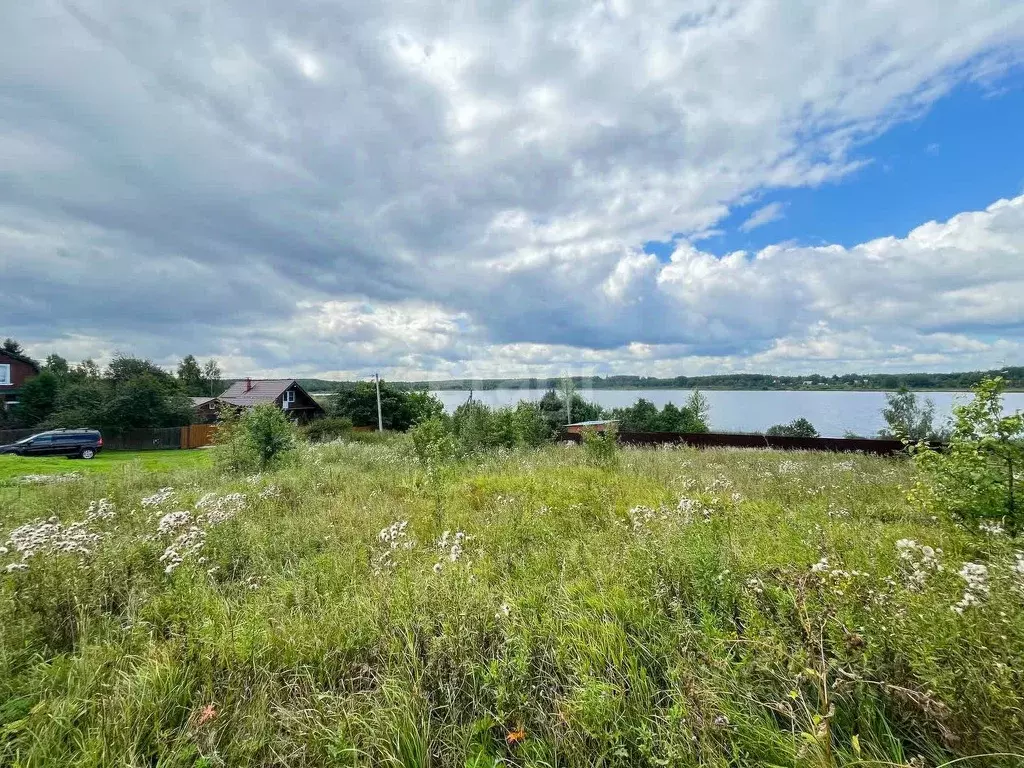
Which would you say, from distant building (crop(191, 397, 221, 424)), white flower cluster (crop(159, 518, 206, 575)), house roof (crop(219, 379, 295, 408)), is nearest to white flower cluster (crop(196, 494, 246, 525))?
white flower cluster (crop(159, 518, 206, 575))

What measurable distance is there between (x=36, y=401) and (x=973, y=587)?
5247 cm

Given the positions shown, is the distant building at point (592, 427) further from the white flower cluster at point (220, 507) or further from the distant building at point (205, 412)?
the distant building at point (205, 412)

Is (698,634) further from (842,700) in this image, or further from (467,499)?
(467,499)

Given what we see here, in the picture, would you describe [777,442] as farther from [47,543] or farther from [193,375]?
[193,375]

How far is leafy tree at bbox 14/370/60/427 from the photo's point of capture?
33656 millimetres

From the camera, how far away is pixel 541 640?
9.30 feet

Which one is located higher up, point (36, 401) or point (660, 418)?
point (36, 401)

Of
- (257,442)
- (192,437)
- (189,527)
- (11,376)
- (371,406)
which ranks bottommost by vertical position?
(192,437)

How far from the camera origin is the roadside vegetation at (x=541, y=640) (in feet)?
6.68

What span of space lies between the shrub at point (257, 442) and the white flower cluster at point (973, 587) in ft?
42.4

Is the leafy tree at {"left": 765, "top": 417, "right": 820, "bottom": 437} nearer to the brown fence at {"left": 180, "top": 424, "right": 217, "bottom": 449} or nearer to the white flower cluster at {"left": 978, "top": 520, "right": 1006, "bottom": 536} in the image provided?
the white flower cluster at {"left": 978, "top": 520, "right": 1006, "bottom": 536}

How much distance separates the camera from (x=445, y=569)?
379 cm

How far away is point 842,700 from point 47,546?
6.28 meters

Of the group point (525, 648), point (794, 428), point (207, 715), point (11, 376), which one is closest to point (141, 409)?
point (11, 376)
